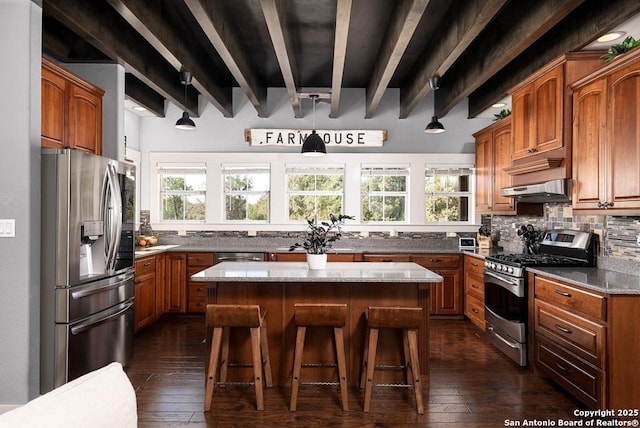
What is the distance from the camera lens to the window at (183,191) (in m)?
5.92

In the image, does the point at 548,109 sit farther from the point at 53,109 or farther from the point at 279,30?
the point at 53,109

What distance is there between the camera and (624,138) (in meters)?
2.76

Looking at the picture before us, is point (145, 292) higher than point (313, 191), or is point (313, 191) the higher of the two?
point (313, 191)

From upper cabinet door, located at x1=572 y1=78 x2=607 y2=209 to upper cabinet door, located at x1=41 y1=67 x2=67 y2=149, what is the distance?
397 centimetres

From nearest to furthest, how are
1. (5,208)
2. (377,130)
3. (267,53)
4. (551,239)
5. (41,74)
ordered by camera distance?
(5,208), (41,74), (551,239), (267,53), (377,130)

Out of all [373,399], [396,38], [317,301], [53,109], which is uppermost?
[396,38]

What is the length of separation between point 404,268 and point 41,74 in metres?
3.03

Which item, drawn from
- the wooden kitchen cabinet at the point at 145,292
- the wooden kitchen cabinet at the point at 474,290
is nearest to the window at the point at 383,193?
the wooden kitchen cabinet at the point at 474,290

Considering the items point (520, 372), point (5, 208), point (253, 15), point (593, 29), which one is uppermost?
point (253, 15)

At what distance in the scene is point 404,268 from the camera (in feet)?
11.2

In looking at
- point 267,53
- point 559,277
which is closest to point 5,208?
point 267,53

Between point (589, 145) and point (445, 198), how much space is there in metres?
2.83

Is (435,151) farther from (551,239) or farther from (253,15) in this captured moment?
(253,15)

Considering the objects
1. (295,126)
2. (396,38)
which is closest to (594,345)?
(396,38)
